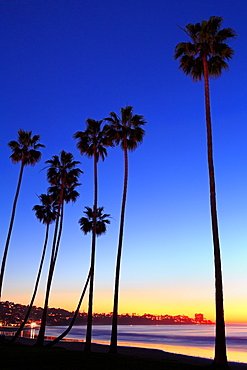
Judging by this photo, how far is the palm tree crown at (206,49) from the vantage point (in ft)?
71.4

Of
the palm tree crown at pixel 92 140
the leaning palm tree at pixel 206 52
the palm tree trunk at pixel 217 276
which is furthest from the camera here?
the palm tree crown at pixel 92 140

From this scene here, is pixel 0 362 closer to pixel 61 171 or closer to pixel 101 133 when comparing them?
pixel 101 133

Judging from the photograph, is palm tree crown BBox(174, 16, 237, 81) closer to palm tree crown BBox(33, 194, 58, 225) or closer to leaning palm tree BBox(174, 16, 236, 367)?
leaning palm tree BBox(174, 16, 236, 367)

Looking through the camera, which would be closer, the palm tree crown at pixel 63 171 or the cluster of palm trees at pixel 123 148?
the cluster of palm trees at pixel 123 148

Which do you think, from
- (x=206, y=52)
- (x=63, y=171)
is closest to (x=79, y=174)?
(x=63, y=171)

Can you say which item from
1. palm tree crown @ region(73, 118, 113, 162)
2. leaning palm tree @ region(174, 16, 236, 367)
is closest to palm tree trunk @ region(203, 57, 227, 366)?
leaning palm tree @ region(174, 16, 236, 367)

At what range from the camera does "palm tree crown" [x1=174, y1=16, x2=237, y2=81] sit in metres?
21.8

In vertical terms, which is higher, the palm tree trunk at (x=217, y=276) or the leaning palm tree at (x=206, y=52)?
the leaning palm tree at (x=206, y=52)

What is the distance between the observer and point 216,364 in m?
15.8

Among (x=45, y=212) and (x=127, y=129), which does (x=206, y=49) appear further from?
(x=45, y=212)

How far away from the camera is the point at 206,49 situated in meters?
22.0

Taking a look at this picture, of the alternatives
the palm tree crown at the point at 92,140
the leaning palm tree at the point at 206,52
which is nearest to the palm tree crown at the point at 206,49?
the leaning palm tree at the point at 206,52

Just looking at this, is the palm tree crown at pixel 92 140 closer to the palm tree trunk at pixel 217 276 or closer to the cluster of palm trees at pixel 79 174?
the cluster of palm trees at pixel 79 174

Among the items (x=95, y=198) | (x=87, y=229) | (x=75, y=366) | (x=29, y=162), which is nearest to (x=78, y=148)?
(x=95, y=198)
